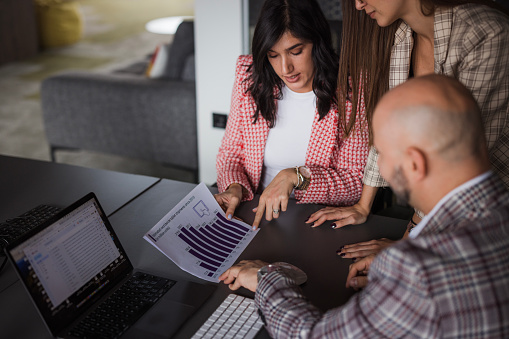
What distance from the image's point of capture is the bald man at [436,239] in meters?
0.91

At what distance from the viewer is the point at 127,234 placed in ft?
5.34

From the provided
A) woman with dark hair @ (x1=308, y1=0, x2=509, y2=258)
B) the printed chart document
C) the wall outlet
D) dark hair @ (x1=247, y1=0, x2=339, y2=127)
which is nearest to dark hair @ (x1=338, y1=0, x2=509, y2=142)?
woman with dark hair @ (x1=308, y1=0, x2=509, y2=258)

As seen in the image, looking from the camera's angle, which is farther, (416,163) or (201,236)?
(201,236)

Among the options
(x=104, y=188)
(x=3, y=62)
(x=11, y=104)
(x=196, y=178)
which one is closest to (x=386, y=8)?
(x=104, y=188)

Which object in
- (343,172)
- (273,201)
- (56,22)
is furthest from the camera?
(56,22)

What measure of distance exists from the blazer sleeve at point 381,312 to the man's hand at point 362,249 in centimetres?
39

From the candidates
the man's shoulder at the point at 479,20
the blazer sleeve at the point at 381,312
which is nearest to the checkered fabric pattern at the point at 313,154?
the man's shoulder at the point at 479,20

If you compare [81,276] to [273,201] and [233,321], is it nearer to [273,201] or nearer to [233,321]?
[233,321]

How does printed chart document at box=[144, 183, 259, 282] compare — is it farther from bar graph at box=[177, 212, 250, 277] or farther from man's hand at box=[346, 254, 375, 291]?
man's hand at box=[346, 254, 375, 291]

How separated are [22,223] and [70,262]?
493mm

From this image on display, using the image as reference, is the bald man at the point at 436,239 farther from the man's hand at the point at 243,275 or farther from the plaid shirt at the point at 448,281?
the man's hand at the point at 243,275

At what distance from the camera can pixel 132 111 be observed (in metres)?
3.61

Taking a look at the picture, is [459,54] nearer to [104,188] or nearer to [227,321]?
[227,321]

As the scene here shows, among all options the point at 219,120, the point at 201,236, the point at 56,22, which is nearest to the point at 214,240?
the point at 201,236
